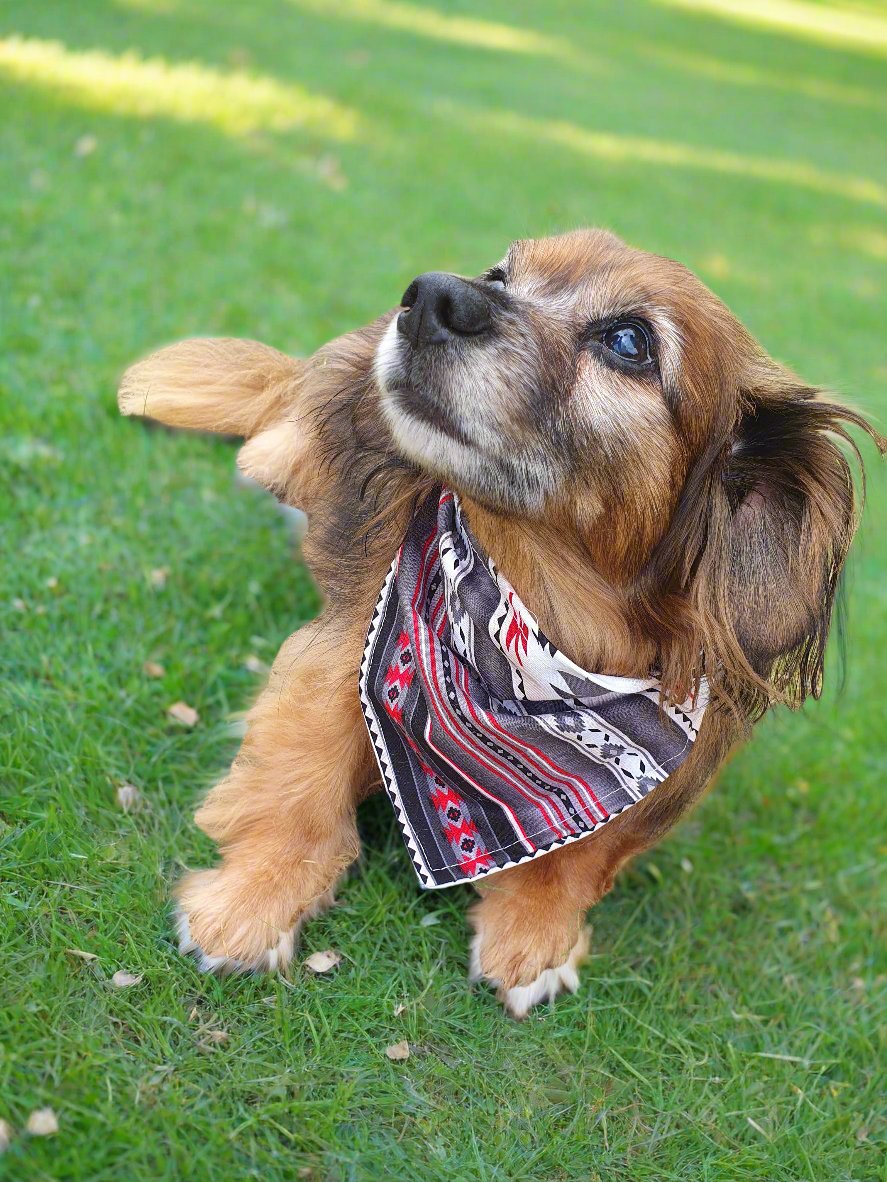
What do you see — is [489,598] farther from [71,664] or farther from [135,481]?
[135,481]

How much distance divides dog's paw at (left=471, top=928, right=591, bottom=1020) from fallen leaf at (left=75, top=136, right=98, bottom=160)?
5.91 meters

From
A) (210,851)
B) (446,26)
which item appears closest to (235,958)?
(210,851)

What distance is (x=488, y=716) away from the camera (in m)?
2.54

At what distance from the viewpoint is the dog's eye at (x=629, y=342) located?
2271 millimetres

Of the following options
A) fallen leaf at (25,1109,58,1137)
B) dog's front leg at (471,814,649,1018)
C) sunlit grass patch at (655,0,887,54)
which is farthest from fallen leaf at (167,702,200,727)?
sunlit grass patch at (655,0,887,54)

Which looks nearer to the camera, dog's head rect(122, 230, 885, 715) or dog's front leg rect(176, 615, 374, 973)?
dog's head rect(122, 230, 885, 715)

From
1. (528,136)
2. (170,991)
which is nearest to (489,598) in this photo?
(170,991)

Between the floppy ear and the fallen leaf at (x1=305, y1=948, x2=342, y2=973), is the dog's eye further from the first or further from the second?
the fallen leaf at (x1=305, y1=948, x2=342, y2=973)

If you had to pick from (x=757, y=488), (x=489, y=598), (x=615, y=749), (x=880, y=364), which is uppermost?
(x=757, y=488)

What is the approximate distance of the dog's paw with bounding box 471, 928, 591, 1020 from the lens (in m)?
2.68

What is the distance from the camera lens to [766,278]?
959 cm

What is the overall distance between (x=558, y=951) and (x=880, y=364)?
728 cm

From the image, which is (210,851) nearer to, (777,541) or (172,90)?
(777,541)

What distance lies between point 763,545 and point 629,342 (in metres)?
0.54
